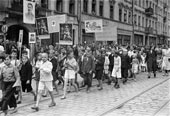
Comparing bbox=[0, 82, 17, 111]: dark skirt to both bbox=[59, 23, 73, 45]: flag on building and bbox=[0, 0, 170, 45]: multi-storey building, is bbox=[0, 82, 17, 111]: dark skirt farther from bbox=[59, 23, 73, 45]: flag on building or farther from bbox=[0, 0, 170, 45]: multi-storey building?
bbox=[0, 0, 170, 45]: multi-storey building

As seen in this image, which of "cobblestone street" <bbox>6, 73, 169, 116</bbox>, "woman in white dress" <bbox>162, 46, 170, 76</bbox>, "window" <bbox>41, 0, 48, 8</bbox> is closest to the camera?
"cobblestone street" <bbox>6, 73, 169, 116</bbox>

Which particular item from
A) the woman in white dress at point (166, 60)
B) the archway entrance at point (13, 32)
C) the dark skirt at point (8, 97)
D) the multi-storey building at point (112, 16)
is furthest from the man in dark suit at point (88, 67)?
the archway entrance at point (13, 32)

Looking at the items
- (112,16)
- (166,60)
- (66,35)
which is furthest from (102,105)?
(112,16)

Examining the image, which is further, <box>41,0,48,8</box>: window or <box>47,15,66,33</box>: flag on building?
<box>41,0,48,8</box>: window

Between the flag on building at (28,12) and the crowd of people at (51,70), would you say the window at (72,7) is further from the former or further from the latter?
the flag on building at (28,12)

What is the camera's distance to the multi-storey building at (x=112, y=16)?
924 inches

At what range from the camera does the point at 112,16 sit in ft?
136

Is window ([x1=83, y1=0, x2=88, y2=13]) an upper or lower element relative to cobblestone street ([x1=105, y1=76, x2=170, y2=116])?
upper

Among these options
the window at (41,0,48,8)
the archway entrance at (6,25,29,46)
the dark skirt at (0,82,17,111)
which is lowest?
the dark skirt at (0,82,17,111)

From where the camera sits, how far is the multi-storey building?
2347cm

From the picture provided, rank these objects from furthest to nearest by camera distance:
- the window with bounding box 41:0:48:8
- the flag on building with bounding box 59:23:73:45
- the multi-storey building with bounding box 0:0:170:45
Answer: the window with bounding box 41:0:48:8
the multi-storey building with bounding box 0:0:170:45
the flag on building with bounding box 59:23:73:45

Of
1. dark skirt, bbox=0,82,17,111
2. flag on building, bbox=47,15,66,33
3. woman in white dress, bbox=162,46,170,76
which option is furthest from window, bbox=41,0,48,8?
dark skirt, bbox=0,82,17,111

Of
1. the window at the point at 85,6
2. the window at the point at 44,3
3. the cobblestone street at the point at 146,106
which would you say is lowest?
the cobblestone street at the point at 146,106

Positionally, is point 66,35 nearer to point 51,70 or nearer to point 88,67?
point 88,67
